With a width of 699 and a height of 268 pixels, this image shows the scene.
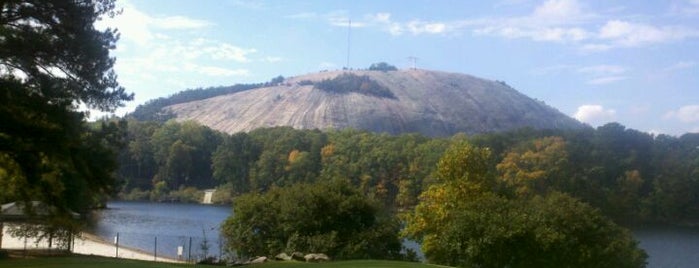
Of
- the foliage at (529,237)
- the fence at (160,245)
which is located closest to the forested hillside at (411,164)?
the fence at (160,245)

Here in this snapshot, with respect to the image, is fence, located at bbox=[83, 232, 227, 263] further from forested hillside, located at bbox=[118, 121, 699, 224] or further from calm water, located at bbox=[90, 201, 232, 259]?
forested hillside, located at bbox=[118, 121, 699, 224]

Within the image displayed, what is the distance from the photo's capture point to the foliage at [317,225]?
29984 mm

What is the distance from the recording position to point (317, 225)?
30859 millimetres

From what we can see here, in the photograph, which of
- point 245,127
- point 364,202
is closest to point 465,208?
point 364,202

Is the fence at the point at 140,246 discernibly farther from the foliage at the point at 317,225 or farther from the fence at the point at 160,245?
the foliage at the point at 317,225

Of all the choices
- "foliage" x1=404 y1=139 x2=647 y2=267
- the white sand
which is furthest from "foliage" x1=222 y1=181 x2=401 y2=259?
the white sand

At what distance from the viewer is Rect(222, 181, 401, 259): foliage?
30.0 metres

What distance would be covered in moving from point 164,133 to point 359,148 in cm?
4155

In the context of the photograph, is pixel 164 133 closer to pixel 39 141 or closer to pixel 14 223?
pixel 14 223

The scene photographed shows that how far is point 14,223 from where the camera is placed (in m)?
36.6

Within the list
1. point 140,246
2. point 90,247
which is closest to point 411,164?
point 140,246

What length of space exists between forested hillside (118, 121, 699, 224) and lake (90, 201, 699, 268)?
353 cm

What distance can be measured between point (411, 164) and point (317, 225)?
169ft

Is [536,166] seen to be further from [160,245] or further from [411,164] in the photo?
[160,245]
